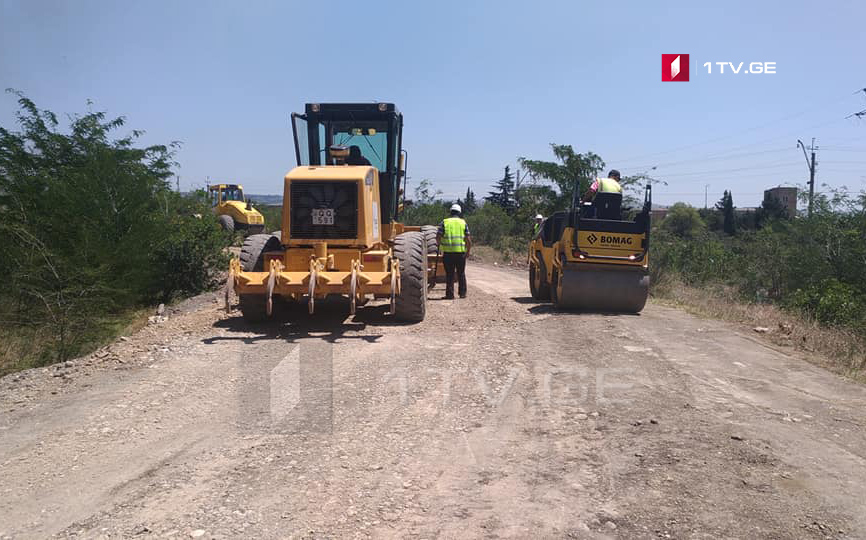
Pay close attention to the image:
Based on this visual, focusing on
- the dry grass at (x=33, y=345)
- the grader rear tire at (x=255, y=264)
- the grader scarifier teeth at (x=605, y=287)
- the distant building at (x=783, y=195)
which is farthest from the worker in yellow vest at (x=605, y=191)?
the distant building at (x=783, y=195)

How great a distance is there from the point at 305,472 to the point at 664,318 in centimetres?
732

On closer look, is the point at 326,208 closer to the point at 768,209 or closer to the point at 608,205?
the point at 608,205

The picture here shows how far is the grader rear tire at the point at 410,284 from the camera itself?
341 inches

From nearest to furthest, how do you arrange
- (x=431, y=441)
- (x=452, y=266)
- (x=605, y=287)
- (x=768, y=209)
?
(x=431, y=441) → (x=605, y=287) → (x=452, y=266) → (x=768, y=209)

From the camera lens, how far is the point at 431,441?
15.0ft

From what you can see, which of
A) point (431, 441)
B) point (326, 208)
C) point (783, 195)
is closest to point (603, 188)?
point (326, 208)

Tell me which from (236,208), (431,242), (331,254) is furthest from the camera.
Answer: (236,208)

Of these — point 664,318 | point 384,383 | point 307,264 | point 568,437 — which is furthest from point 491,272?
point 568,437

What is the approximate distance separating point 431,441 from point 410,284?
13.9 ft

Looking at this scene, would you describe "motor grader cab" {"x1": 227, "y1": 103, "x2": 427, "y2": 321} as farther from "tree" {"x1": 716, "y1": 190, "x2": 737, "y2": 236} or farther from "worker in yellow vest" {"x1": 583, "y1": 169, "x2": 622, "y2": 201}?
"tree" {"x1": 716, "y1": 190, "x2": 737, "y2": 236}

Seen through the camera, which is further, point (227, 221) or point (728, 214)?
point (728, 214)

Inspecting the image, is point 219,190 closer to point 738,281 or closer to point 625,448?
point 738,281

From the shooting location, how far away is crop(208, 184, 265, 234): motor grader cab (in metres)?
27.7

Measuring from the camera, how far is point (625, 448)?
4.38 metres
